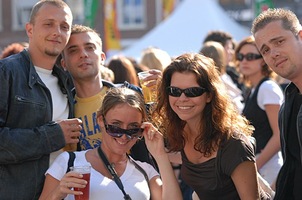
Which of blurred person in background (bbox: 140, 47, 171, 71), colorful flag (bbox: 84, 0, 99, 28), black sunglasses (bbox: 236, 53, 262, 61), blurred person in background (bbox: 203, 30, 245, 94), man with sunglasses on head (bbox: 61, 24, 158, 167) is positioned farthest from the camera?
colorful flag (bbox: 84, 0, 99, 28)

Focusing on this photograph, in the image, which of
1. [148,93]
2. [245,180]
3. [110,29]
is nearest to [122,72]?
[148,93]

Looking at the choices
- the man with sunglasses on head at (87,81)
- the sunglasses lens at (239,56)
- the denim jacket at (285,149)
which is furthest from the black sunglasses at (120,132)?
the sunglasses lens at (239,56)

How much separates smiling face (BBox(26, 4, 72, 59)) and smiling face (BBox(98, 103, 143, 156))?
0.58 m

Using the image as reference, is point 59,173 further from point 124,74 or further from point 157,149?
point 124,74

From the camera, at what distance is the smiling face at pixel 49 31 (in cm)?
421

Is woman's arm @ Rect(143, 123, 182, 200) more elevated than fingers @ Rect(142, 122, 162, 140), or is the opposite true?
fingers @ Rect(142, 122, 162, 140)

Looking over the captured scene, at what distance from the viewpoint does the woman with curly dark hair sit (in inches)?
148

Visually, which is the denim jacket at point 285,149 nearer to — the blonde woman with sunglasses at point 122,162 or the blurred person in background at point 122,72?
the blonde woman with sunglasses at point 122,162

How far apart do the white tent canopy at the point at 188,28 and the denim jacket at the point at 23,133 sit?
9.40 metres

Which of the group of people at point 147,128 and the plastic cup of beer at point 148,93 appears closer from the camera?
the group of people at point 147,128

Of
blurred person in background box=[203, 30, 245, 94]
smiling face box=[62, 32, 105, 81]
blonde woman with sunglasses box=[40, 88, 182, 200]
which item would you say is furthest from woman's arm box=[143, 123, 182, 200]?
blurred person in background box=[203, 30, 245, 94]

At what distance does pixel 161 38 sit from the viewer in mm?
14180

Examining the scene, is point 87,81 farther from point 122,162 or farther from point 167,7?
point 167,7

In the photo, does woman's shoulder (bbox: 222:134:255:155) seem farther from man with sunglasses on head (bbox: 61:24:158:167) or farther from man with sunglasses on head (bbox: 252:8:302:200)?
man with sunglasses on head (bbox: 61:24:158:167)
